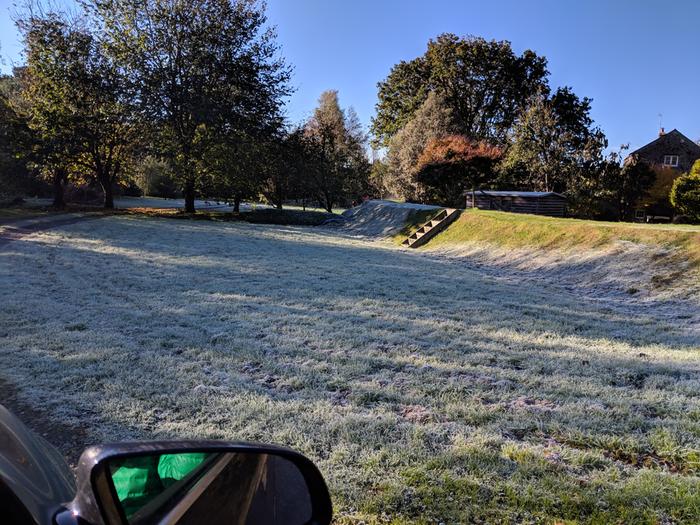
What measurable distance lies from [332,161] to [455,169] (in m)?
11.3

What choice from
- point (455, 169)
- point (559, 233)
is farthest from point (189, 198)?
point (559, 233)

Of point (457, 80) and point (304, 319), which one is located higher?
point (457, 80)

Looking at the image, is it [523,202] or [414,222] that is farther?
[523,202]

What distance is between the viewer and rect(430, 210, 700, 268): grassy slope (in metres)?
9.71

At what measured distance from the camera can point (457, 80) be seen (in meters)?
37.7

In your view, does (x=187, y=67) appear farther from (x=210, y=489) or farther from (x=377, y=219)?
(x=210, y=489)

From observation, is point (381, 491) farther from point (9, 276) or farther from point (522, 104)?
point (522, 104)

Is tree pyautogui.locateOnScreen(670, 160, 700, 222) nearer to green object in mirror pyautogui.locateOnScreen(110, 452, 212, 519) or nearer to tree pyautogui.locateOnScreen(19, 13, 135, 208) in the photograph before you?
green object in mirror pyautogui.locateOnScreen(110, 452, 212, 519)

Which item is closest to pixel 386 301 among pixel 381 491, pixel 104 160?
pixel 381 491

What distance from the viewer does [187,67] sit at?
22.2 m

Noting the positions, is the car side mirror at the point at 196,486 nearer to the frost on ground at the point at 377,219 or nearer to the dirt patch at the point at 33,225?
the dirt patch at the point at 33,225

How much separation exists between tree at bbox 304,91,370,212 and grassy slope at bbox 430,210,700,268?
1496 cm

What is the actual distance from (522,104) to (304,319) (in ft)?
119

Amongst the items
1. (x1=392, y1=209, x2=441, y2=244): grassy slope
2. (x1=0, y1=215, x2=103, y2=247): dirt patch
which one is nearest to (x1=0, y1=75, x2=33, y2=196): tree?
(x1=0, y1=215, x2=103, y2=247): dirt patch
